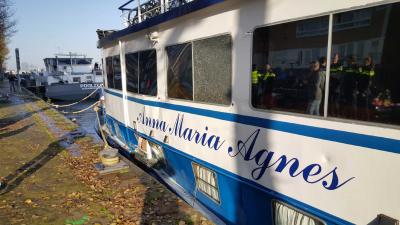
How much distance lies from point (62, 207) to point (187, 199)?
71.7 inches

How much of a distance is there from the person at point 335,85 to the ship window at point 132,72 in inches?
189

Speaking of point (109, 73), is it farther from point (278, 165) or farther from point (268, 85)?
point (278, 165)

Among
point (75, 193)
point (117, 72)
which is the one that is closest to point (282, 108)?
point (75, 193)

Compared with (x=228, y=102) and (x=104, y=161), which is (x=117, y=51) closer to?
(x=104, y=161)

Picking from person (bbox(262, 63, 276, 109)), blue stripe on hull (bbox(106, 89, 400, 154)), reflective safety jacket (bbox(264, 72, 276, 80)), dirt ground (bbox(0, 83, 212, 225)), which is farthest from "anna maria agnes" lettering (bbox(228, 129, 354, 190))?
dirt ground (bbox(0, 83, 212, 225))

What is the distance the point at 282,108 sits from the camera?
11.2ft

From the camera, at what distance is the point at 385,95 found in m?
2.58

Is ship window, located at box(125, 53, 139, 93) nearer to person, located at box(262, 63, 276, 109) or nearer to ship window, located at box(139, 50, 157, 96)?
ship window, located at box(139, 50, 157, 96)

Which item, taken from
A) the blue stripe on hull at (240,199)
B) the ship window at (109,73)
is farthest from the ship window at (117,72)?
the blue stripe on hull at (240,199)

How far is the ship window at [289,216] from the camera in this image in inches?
126

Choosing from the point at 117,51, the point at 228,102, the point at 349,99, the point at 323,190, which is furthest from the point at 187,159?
the point at 117,51

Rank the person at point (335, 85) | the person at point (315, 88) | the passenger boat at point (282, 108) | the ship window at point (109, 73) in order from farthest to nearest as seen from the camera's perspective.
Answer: the ship window at point (109, 73) < the person at point (315, 88) < the person at point (335, 85) < the passenger boat at point (282, 108)

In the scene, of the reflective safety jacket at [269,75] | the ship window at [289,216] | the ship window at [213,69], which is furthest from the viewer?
the ship window at [213,69]

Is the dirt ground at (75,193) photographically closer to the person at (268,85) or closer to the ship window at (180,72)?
the ship window at (180,72)
